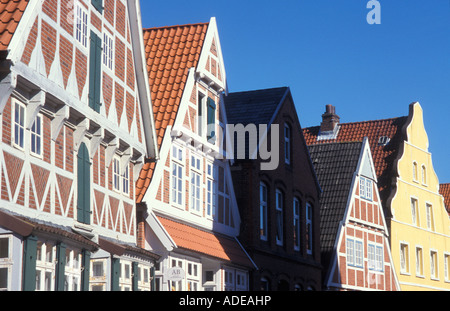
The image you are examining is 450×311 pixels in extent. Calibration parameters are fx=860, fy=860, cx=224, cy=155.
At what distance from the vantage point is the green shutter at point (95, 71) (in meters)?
18.5

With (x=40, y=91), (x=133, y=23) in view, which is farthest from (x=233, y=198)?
(x=40, y=91)

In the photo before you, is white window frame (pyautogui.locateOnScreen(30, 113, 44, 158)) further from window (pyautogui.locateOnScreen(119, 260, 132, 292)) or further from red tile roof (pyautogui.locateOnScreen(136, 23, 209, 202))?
red tile roof (pyautogui.locateOnScreen(136, 23, 209, 202))

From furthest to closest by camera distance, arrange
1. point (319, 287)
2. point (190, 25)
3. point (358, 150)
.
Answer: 1. point (358, 150)
2. point (319, 287)
3. point (190, 25)

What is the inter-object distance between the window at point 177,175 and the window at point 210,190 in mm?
1916

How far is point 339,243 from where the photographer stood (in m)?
34.7

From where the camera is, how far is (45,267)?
50.8 feet

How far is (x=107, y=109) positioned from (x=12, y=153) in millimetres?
4926

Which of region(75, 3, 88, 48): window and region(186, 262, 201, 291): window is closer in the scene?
region(75, 3, 88, 48): window

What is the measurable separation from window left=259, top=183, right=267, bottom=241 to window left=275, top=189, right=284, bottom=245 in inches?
42.1

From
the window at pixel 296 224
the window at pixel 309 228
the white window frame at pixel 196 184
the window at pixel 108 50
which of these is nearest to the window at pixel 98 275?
the window at pixel 108 50

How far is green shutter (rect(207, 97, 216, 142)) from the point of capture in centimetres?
2622

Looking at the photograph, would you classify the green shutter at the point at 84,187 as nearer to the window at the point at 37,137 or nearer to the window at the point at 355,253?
the window at the point at 37,137

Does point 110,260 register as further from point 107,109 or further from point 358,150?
point 358,150

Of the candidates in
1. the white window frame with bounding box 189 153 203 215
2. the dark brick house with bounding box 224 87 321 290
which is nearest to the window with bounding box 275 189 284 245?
the dark brick house with bounding box 224 87 321 290
